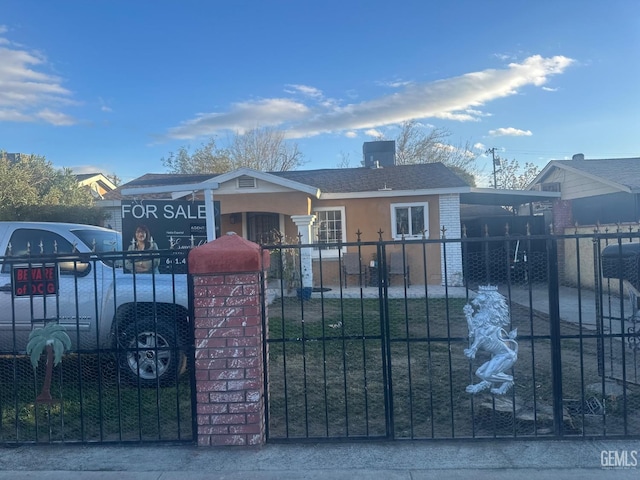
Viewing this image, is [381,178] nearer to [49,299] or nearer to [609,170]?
[609,170]

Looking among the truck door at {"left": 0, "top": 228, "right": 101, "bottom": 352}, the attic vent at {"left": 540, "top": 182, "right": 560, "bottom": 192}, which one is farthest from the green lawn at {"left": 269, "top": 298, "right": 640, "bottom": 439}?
the attic vent at {"left": 540, "top": 182, "right": 560, "bottom": 192}

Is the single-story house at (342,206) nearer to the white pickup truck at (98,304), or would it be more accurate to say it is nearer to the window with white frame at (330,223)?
the window with white frame at (330,223)

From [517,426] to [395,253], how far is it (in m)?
10.1

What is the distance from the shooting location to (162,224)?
556cm

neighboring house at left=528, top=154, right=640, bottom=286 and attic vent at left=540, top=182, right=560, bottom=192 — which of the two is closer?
neighboring house at left=528, top=154, right=640, bottom=286

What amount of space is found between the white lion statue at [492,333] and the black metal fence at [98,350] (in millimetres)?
2239

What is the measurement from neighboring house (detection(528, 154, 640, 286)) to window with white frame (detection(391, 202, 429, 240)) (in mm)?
3724

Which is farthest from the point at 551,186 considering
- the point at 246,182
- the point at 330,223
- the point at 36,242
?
the point at 36,242

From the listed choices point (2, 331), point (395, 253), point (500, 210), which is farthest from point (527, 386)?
point (500, 210)

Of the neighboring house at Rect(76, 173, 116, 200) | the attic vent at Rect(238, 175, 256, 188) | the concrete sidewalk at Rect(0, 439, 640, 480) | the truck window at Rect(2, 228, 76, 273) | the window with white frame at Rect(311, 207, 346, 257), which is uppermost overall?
the neighboring house at Rect(76, 173, 116, 200)

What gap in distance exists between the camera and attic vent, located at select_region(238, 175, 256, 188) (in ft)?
45.3

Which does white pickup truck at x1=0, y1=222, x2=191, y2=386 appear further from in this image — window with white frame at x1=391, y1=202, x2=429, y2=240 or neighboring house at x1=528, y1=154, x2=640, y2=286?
neighboring house at x1=528, y1=154, x2=640, y2=286

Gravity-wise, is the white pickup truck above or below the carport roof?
below

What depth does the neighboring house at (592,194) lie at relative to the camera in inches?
595
